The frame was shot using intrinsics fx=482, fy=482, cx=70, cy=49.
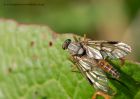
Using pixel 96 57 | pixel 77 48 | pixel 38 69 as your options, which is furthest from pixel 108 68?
pixel 77 48

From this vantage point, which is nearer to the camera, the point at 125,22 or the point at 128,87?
the point at 128,87

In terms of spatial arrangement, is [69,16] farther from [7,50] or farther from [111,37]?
[7,50]

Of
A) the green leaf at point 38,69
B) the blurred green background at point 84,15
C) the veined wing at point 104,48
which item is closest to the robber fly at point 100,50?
the veined wing at point 104,48

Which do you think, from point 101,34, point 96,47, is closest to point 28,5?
point 101,34

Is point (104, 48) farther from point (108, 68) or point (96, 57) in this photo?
point (108, 68)

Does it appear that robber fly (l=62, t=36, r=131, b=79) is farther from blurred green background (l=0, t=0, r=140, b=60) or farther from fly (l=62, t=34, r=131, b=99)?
blurred green background (l=0, t=0, r=140, b=60)

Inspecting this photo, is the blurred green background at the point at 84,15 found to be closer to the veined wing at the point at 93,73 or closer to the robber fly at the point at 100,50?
the robber fly at the point at 100,50

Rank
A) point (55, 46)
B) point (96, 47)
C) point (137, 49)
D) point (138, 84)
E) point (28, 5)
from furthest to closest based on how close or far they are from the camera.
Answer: point (28, 5) < point (137, 49) < point (96, 47) < point (55, 46) < point (138, 84)

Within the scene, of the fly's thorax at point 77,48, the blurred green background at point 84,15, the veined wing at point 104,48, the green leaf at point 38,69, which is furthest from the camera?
the blurred green background at point 84,15
